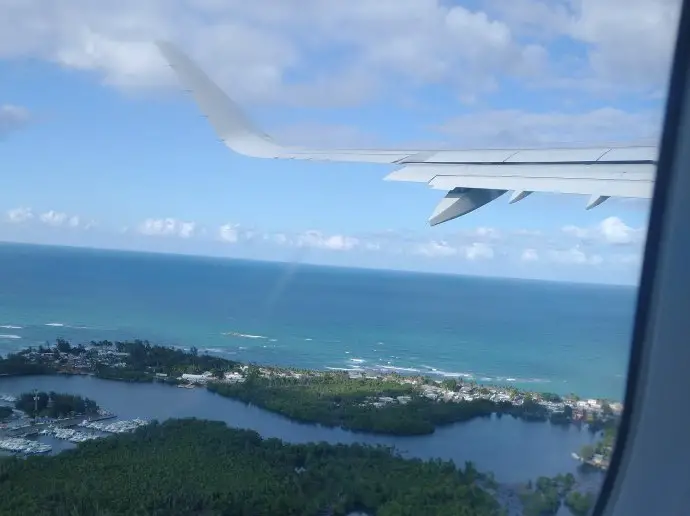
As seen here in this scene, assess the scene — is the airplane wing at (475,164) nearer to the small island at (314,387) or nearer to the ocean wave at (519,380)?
the small island at (314,387)

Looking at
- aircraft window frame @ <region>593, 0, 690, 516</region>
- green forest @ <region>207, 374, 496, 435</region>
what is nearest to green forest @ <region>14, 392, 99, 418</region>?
green forest @ <region>207, 374, 496, 435</region>

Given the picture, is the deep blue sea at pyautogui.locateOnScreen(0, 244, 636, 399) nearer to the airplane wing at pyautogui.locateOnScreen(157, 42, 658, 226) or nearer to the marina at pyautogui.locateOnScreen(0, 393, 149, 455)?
the airplane wing at pyautogui.locateOnScreen(157, 42, 658, 226)

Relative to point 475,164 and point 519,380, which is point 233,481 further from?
point 475,164

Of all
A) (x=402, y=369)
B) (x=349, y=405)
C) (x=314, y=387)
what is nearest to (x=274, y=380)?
(x=314, y=387)

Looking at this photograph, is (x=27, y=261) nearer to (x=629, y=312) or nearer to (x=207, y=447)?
(x=207, y=447)

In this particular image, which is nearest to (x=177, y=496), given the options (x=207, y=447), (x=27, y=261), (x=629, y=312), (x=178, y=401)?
(x=207, y=447)

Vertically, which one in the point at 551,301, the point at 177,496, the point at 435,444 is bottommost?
the point at 177,496

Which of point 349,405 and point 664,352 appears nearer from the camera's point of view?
point 664,352
